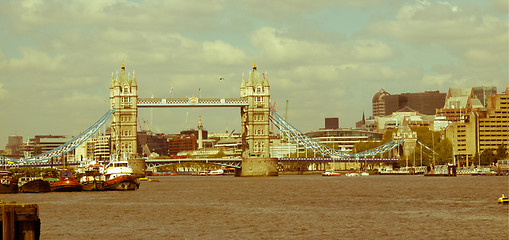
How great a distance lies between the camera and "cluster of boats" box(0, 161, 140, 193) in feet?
313

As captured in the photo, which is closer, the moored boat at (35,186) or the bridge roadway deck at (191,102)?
the moored boat at (35,186)

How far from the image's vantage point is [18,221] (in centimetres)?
3073

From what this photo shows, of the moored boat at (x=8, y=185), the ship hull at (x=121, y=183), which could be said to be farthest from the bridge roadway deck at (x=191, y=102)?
the moored boat at (x=8, y=185)

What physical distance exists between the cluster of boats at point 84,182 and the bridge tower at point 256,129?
76420mm

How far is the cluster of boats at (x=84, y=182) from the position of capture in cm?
9544

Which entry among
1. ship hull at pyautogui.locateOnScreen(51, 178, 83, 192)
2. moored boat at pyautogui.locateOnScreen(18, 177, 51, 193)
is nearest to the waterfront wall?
ship hull at pyautogui.locateOnScreen(51, 178, 83, 192)

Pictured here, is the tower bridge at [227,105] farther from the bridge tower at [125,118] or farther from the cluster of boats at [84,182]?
the cluster of boats at [84,182]

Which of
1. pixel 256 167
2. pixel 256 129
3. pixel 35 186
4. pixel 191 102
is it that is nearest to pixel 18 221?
pixel 35 186

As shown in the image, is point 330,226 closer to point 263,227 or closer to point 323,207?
point 263,227

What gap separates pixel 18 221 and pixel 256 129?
161 metres

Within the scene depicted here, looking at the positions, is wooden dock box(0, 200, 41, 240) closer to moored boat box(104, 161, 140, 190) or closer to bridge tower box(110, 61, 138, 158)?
moored boat box(104, 161, 140, 190)

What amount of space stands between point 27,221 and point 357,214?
35.3 meters

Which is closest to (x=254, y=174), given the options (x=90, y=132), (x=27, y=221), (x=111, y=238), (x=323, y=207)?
(x=90, y=132)

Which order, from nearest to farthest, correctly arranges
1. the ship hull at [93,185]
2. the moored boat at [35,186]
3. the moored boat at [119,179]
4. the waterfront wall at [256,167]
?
the moored boat at [35,186]
the ship hull at [93,185]
the moored boat at [119,179]
the waterfront wall at [256,167]
